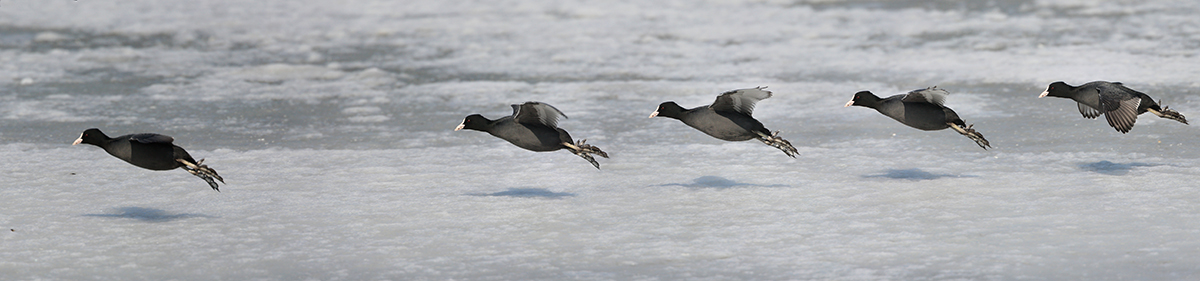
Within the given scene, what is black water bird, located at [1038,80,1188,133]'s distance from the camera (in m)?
5.14

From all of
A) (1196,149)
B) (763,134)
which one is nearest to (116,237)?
(763,134)

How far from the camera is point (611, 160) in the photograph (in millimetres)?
6527

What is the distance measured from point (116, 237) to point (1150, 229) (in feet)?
13.7

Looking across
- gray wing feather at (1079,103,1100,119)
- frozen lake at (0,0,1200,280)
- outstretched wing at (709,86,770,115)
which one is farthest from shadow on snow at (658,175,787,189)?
gray wing feather at (1079,103,1100,119)

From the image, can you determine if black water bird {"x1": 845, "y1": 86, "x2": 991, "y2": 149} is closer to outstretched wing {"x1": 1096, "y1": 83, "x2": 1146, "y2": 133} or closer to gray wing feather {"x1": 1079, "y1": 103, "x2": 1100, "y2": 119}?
outstretched wing {"x1": 1096, "y1": 83, "x2": 1146, "y2": 133}

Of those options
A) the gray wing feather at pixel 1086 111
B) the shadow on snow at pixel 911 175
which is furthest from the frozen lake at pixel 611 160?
the gray wing feather at pixel 1086 111

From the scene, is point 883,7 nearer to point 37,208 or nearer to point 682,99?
point 682,99

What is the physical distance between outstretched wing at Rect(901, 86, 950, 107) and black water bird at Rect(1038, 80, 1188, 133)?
Result: 42 cm

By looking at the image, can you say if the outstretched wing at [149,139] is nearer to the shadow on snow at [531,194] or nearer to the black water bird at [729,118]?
the shadow on snow at [531,194]

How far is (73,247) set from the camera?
4.77m

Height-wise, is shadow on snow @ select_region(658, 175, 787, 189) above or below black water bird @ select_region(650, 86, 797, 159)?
below

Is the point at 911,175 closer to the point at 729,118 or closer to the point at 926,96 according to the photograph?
the point at 926,96

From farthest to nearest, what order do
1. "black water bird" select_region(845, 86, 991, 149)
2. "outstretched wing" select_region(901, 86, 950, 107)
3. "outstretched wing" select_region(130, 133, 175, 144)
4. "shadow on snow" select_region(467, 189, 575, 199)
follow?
"shadow on snow" select_region(467, 189, 575, 199) < "black water bird" select_region(845, 86, 991, 149) < "outstretched wing" select_region(901, 86, 950, 107) < "outstretched wing" select_region(130, 133, 175, 144)

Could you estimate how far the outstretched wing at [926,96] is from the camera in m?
5.07
